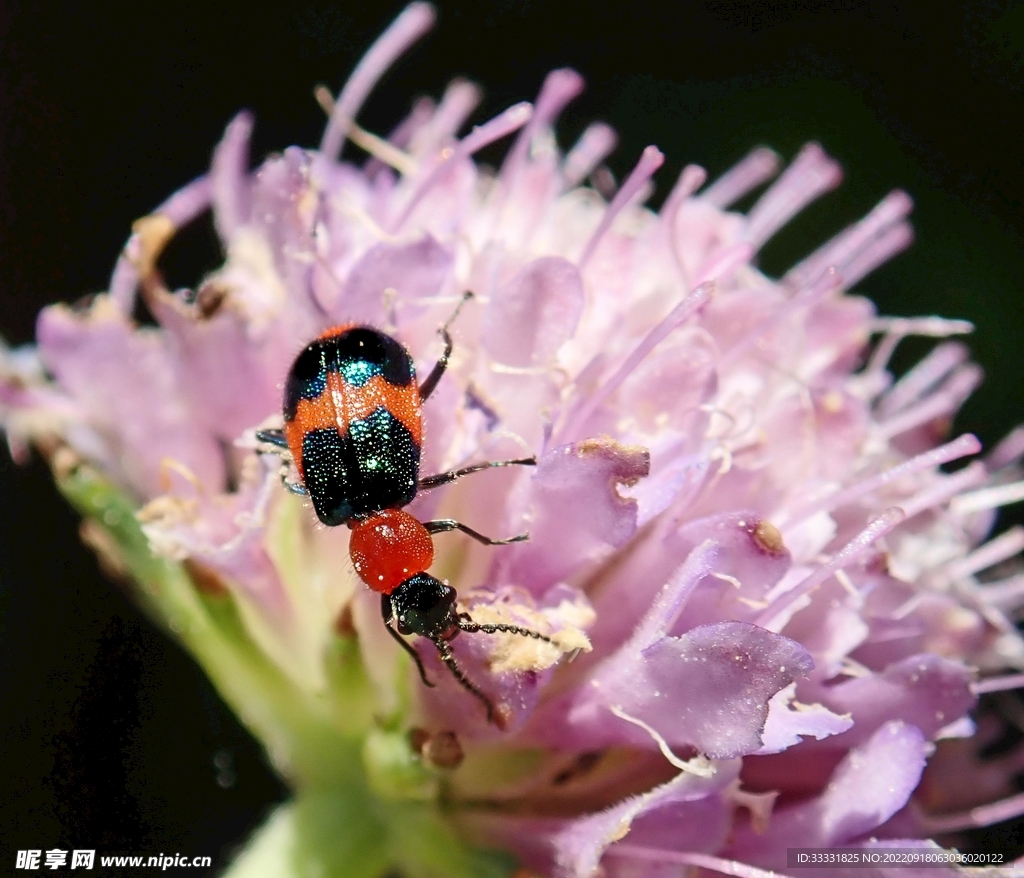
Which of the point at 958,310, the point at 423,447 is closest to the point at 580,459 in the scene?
the point at 423,447

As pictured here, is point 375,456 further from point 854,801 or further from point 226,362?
point 854,801

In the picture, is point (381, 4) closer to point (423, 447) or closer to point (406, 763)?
point (423, 447)

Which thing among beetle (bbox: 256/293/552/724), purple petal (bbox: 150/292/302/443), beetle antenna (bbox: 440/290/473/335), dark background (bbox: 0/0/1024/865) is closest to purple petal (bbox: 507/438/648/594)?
beetle (bbox: 256/293/552/724)

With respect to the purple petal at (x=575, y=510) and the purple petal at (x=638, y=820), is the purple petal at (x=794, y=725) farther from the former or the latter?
the purple petal at (x=575, y=510)

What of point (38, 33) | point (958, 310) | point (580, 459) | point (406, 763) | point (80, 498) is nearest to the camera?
point (580, 459)

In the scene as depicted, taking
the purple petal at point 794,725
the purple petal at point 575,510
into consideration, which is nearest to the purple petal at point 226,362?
the purple petal at point 575,510

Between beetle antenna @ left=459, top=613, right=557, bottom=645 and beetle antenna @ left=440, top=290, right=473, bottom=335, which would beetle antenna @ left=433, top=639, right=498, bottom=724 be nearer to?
beetle antenna @ left=459, top=613, right=557, bottom=645
